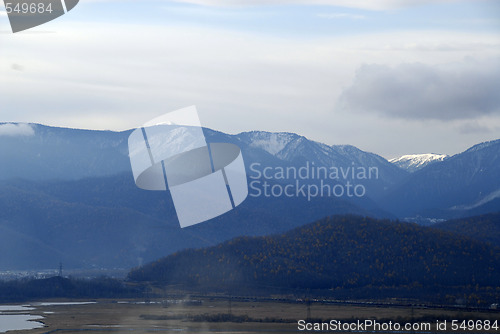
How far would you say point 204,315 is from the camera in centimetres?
17262

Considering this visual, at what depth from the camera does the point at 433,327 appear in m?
155

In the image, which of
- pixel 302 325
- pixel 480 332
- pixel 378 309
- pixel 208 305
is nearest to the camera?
pixel 480 332

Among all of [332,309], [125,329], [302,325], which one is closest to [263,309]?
[332,309]

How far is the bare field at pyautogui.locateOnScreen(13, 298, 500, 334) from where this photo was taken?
507 feet

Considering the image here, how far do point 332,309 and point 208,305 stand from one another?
28.4 meters

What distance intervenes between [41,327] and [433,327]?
67.3 m

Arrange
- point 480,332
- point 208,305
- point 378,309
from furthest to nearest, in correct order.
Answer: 1. point 208,305
2. point 378,309
3. point 480,332

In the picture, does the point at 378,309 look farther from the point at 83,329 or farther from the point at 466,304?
the point at 83,329

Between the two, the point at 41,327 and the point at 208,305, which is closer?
the point at 41,327

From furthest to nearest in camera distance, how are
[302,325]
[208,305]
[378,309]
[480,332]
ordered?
[208,305]
[378,309]
[302,325]
[480,332]

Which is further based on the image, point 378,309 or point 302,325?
point 378,309

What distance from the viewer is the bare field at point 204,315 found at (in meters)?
155

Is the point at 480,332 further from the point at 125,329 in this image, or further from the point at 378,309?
the point at 125,329

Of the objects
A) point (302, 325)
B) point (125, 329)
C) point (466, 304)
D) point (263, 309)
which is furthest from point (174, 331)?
point (466, 304)
